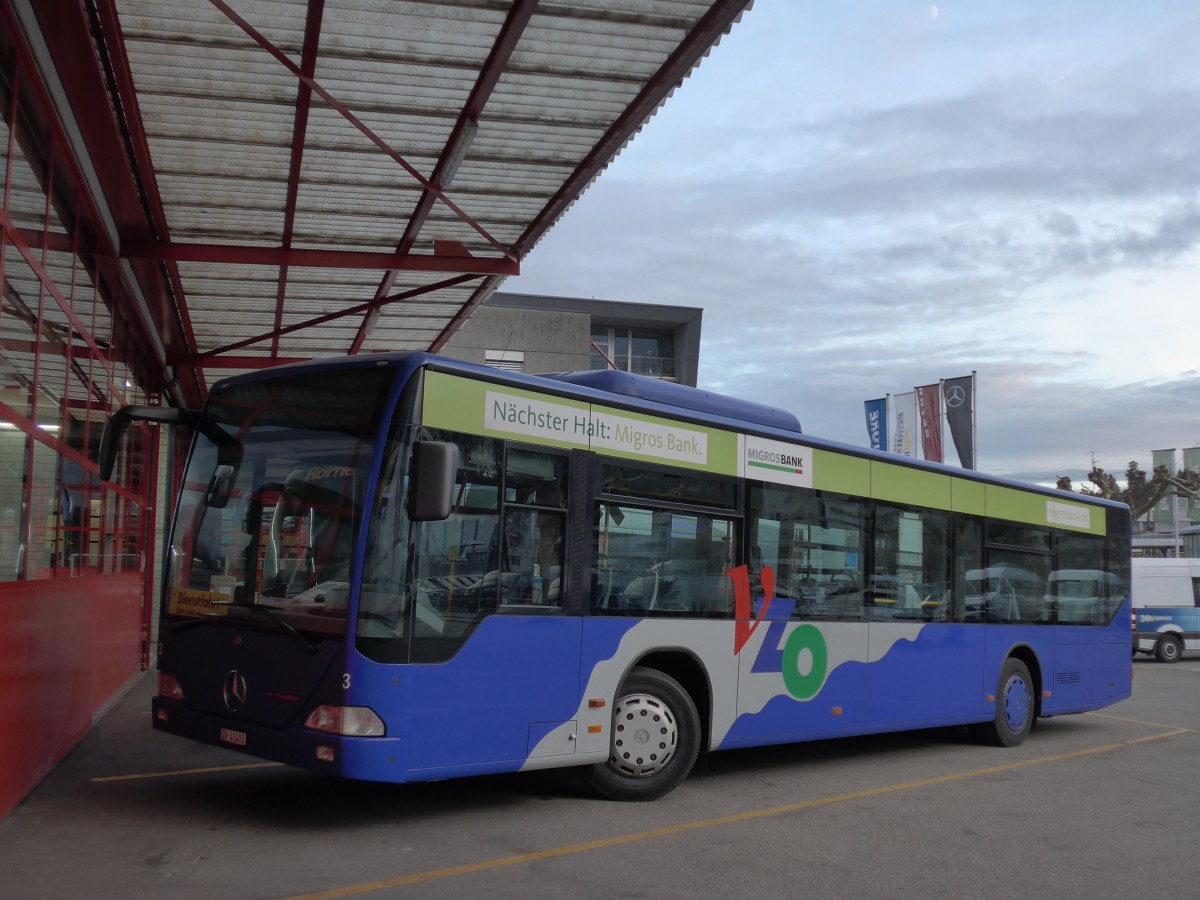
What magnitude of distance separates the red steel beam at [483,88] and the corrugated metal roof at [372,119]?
0.02 meters

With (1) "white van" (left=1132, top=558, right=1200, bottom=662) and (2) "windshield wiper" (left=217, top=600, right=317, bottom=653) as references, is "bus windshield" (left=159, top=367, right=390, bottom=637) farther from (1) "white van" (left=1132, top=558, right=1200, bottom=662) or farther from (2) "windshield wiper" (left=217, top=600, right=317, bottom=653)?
(1) "white van" (left=1132, top=558, right=1200, bottom=662)

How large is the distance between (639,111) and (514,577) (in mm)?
4450

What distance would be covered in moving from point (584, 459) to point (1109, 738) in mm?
8584

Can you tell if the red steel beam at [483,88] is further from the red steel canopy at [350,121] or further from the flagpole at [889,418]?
the flagpole at [889,418]

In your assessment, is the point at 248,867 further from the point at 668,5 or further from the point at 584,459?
the point at 668,5

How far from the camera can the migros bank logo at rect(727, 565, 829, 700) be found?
8.86 meters

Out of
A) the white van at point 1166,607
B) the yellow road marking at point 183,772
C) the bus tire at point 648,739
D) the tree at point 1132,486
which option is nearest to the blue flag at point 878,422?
the white van at point 1166,607

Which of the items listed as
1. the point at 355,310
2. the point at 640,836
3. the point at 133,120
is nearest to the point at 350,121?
the point at 133,120

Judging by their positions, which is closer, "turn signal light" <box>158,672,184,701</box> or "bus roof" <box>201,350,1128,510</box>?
"bus roof" <box>201,350,1128,510</box>

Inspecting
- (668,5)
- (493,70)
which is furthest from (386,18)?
(668,5)

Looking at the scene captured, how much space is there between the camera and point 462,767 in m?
6.71

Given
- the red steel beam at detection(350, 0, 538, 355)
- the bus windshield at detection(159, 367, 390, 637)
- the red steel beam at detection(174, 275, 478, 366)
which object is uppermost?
the red steel beam at detection(350, 0, 538, 355)

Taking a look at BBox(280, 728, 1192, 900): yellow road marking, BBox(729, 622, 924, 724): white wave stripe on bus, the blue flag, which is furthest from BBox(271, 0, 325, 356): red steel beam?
the blue flag

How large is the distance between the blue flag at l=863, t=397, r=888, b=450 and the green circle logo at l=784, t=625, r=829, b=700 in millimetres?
17927
